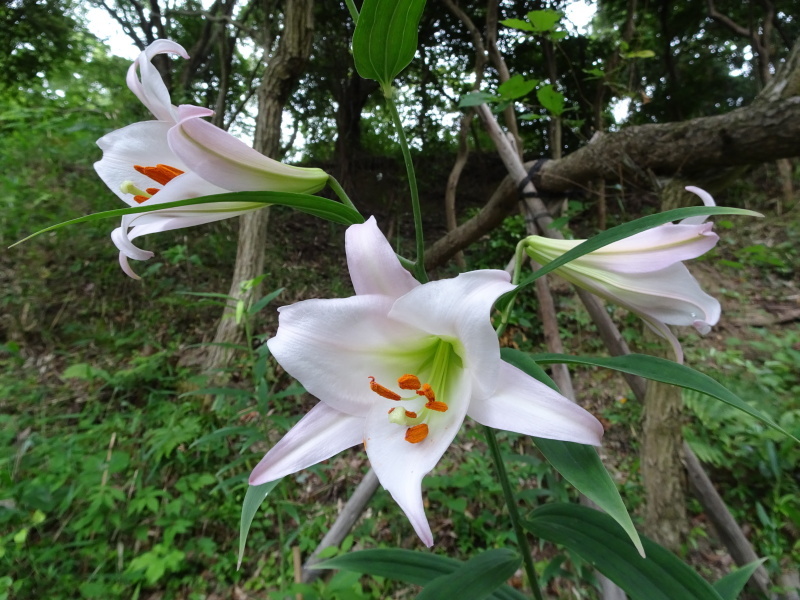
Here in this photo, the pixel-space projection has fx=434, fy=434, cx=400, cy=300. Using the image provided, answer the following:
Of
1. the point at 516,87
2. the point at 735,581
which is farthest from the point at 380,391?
the point at 516,87

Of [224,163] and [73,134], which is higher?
[73,134]

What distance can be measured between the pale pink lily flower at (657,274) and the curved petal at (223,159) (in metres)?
0.37

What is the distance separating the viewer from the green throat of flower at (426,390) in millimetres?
461

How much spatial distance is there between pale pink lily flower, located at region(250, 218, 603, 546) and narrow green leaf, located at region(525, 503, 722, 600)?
0.30 metres

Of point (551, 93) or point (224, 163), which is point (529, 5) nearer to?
point (551, 93)

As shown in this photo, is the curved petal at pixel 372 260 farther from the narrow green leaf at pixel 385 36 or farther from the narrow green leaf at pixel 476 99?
the narrow green leaf at pixel 476 99

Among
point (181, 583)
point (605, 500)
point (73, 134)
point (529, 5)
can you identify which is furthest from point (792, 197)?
point (73, 134)

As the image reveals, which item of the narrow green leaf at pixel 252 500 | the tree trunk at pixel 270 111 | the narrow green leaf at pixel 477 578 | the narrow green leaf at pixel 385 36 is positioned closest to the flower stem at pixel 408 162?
the narrow green leaf at pixel 385 36

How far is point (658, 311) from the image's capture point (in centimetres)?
57

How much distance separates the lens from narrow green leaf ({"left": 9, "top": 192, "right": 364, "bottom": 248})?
41 centimetres

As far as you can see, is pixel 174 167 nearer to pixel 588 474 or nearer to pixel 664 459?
pixel 588 474

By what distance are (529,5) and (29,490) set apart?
4.34m

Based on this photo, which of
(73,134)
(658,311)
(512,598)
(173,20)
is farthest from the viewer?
(173,20)

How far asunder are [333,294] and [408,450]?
278 cm
